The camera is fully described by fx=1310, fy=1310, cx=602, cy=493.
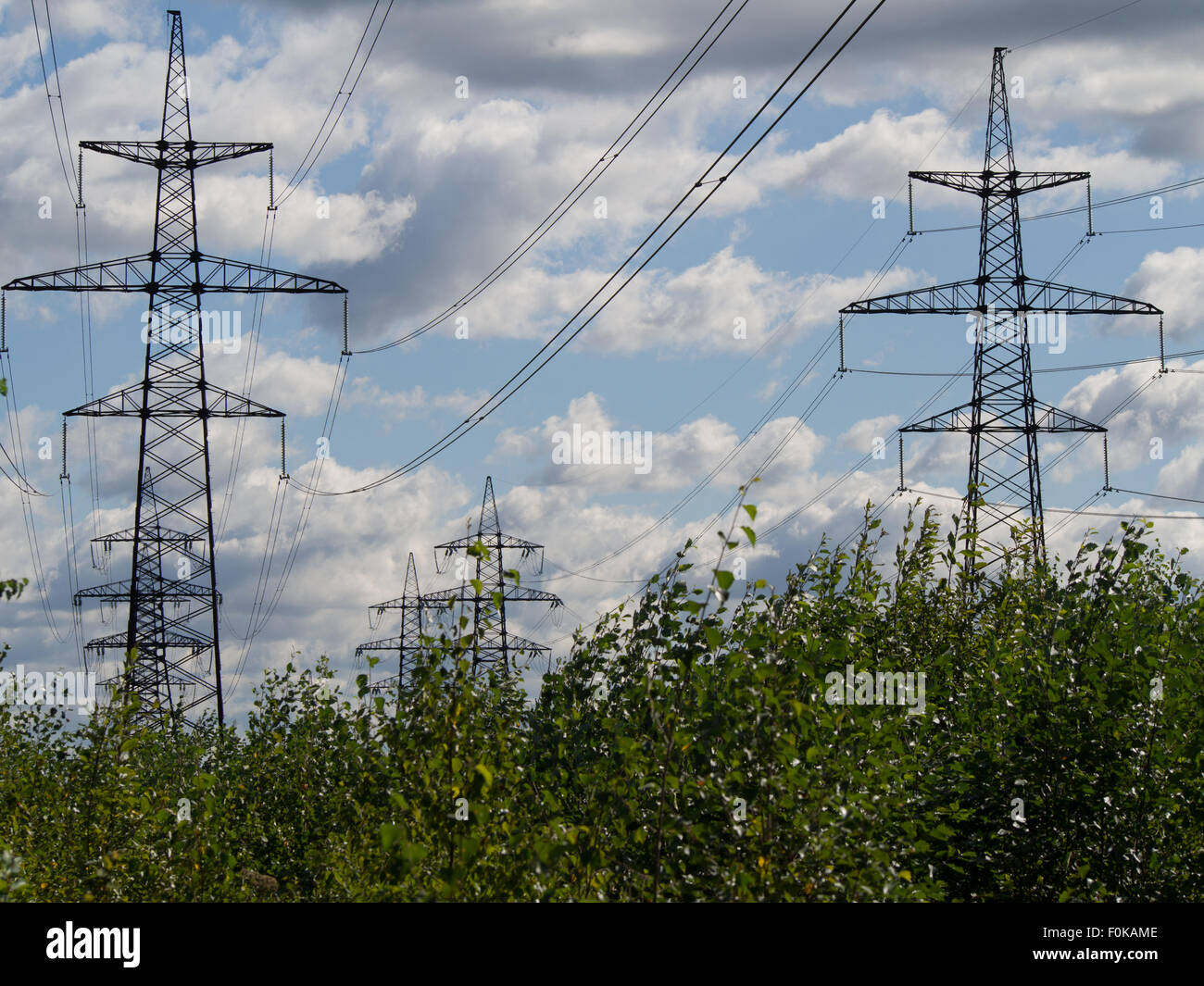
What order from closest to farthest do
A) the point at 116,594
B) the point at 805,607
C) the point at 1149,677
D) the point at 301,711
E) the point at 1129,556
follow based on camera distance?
1. the point at 1149,677
2. the point at 805,607
3. the point at 1129,556
4. the point at 301,711
5. the point at 116,594

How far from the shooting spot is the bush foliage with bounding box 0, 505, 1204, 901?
766 centimetres

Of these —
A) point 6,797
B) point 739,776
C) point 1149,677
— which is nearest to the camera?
point 739,776

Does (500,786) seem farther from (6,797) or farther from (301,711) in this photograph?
(301,711)

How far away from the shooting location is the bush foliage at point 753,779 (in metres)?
7.66

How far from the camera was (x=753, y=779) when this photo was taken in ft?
25.8

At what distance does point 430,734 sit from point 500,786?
2.69ft

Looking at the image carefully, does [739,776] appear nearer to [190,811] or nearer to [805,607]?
[805,607]

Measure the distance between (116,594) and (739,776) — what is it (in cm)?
3087

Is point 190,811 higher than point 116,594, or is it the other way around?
point 116,594

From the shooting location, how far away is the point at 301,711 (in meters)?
20.2
